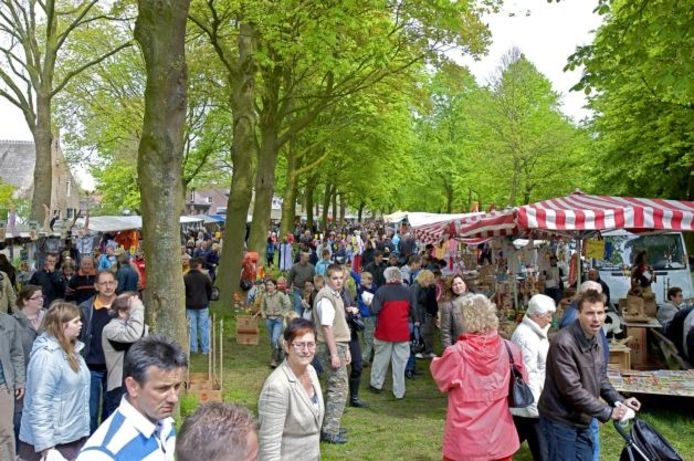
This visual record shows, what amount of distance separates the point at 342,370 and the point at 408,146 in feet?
97.4

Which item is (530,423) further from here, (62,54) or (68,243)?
(62,54)

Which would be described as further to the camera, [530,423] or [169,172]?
[169,172]

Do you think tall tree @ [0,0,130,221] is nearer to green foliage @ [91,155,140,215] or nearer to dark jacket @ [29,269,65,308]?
dark jacket @ [29,269,65,308]

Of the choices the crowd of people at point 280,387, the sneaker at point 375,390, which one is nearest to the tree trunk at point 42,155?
the crowd of people at point 280,387

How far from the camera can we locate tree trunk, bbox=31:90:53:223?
1938 centimetres

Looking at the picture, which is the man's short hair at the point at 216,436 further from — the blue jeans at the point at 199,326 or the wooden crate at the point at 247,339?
the wooden crate at the point at 247,339

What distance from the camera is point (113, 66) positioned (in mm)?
29672

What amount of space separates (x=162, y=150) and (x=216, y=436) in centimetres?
540

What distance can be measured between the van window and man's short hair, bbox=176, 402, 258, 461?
16855mm

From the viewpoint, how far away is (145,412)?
8.96ft

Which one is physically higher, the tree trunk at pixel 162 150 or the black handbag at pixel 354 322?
the tree trunk at pixel 162 150

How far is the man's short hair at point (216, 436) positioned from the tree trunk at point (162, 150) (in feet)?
16.9

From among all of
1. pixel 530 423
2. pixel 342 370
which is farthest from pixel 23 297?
pixel 530 423

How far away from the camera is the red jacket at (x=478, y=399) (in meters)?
4.60
